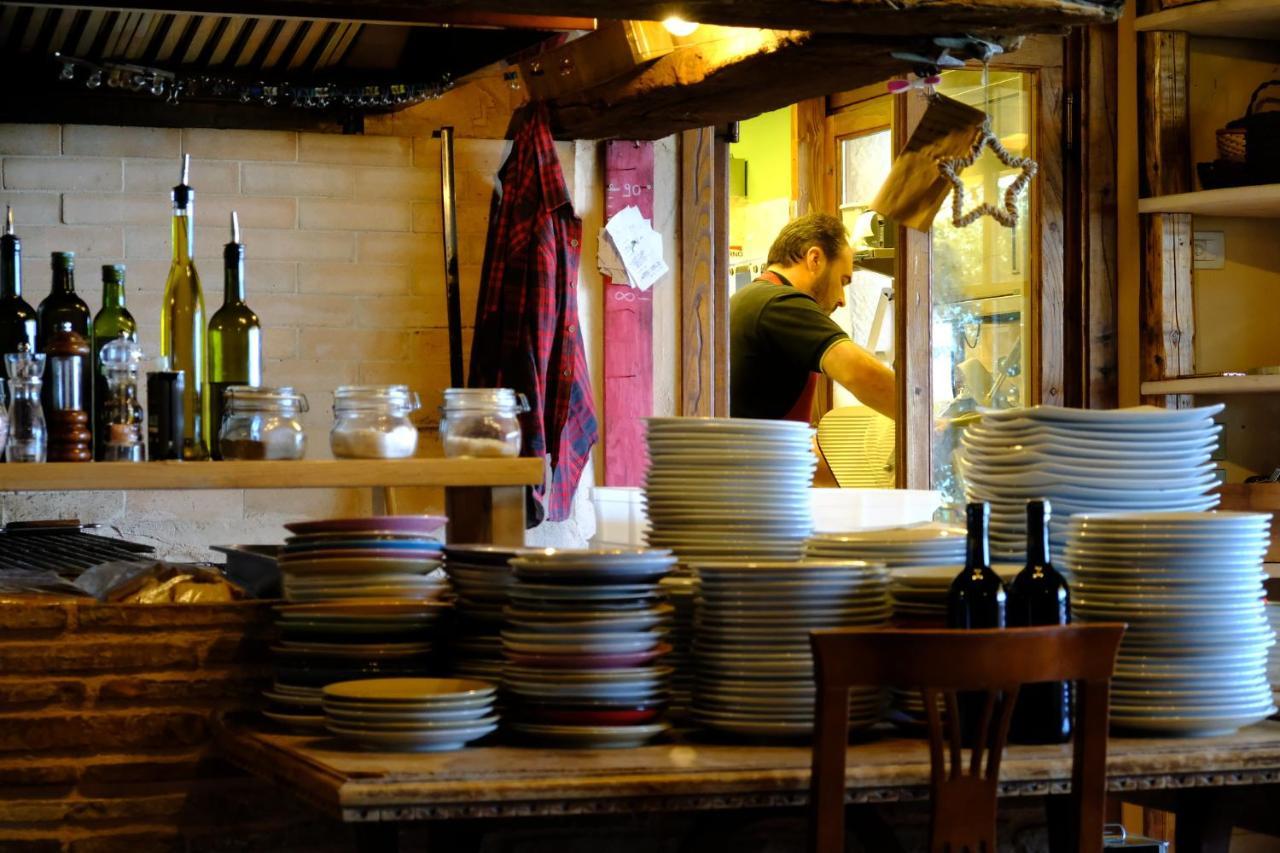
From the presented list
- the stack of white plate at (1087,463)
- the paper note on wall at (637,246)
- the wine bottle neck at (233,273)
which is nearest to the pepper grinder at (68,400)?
the wine bottle neck at (233,273)

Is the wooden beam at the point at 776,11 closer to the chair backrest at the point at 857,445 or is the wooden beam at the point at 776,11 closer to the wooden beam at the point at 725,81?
the wooden beam at the point at 725,81

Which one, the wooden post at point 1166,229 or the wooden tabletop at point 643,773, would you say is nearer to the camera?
the wooden tabletop at point 643,773

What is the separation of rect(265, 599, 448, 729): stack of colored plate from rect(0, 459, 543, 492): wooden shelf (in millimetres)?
193

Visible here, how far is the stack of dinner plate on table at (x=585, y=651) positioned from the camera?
199 centimetres

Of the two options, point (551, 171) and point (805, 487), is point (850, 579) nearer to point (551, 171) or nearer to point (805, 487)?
point (805, 487)

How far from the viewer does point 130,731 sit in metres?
2.24

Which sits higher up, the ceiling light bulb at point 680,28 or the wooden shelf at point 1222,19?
the wooden shelf at point 1222,19

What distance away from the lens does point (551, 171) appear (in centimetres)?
428

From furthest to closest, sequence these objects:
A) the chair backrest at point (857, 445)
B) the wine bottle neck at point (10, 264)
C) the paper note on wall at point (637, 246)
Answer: the chair backrest at point (857, 445), the paper note on wall at point (637, 246), the wine bottle neck at point (10, 264)

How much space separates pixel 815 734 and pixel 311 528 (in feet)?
2.57

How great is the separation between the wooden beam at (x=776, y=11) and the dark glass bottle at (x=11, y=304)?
612 mm

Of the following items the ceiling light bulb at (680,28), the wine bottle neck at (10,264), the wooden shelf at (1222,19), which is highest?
the wooden shelf at (1222,19)

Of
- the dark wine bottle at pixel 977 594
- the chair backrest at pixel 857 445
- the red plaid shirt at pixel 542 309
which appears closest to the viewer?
the dark wine bottle at pixel 977 594

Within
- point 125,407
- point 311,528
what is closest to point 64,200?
point 125,407
